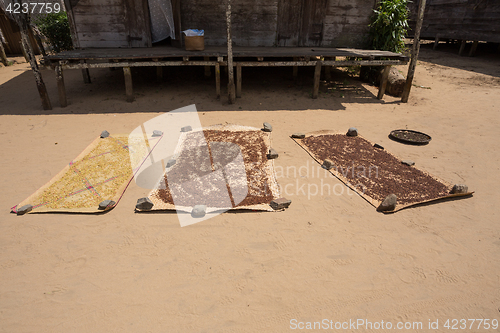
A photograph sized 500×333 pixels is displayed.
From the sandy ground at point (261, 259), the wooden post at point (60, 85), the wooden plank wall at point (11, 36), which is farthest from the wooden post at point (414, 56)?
the wooden plank wall at point (11, 36)

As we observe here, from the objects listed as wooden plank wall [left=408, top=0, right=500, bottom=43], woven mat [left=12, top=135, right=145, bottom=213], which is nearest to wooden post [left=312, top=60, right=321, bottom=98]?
woven mat [left=12, top=135, right=145, bottom=213]

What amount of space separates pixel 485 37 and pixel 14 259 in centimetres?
1808

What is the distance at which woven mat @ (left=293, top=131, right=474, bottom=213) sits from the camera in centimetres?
423

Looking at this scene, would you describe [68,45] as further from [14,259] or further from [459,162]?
[459,162]

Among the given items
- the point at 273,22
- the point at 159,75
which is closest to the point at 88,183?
the point at 159,75

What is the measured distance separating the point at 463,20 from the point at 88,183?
17.9 meters

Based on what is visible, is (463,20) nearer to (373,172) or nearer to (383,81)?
(383,81)

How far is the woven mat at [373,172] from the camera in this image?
4.23m

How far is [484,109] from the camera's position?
311 inches

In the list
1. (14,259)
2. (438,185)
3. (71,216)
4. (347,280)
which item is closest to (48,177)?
(71,216)

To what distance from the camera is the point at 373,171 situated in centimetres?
483

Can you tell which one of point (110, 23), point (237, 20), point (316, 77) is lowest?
point (316, 77)

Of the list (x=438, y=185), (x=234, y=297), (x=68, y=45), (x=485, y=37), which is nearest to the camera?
(x=234, y=297)

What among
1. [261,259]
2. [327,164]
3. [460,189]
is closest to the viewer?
[261,259]
